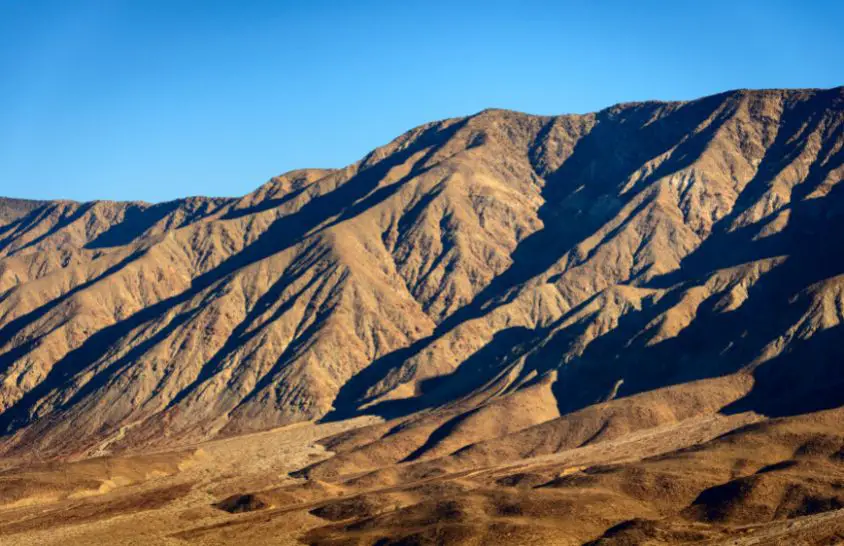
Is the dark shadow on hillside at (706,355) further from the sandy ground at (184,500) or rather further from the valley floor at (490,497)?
the sandy ground at (184,500)

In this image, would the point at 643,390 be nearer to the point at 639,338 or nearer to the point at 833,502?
the point at 639,338

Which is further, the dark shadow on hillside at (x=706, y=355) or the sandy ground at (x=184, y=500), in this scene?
the dark shadow on hillside at (x=706, y=355)

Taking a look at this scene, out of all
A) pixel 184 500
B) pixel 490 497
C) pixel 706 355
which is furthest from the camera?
pixel 706 355

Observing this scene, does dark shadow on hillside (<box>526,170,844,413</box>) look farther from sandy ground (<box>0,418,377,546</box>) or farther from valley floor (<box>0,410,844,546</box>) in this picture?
sandy ground (<box>0,418,377,546</box>)

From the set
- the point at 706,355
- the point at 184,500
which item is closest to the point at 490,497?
the point at 184,500

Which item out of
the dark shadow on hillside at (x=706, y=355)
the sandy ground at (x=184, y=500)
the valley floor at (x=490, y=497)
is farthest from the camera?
the dark shadow on hillside at (x=706, y=355)

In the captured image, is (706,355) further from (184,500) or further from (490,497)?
(184,500)

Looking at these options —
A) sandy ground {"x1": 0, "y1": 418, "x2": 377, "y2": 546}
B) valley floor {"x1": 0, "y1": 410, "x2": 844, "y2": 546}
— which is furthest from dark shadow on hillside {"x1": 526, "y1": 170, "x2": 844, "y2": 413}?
sandy ground {"x1": 0, "y1": 418, "x2": 377, "y2": 546}

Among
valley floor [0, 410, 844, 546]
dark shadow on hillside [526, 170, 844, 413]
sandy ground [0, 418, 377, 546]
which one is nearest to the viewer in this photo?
valley floor [0, 410, 844, 546]

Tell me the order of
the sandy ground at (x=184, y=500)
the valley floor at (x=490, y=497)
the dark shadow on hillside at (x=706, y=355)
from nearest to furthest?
the valley floor at (x=490, y=497) → the sandy ground at (x=184, y=500) → the dark shadow on hillside at (x=706, y=355)

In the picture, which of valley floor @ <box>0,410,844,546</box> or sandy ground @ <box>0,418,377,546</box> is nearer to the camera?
valley floor @ <box>0,410,844,546</box>

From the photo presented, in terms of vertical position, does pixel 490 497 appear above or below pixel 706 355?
below

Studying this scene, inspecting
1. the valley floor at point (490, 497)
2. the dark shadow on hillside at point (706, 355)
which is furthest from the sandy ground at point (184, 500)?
the dark shadow on hillside at point (706, 355)

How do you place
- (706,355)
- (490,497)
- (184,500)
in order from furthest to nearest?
(706,355), (184,500), (490,497)
